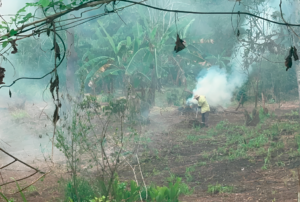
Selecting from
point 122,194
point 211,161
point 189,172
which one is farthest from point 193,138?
point 122,194

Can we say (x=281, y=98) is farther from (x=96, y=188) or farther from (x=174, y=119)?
(x=96, y=188)

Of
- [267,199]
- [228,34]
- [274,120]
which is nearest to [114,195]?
[267,199]

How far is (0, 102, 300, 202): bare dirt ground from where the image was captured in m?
4.58

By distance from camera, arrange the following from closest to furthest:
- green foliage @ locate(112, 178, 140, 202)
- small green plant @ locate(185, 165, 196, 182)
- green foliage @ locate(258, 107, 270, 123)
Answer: green foliage @ locate(112, 178, 140, 202) → small green plant @ locate(185, 165, 196, 182) → green foliage @ locate(258, 107, 270, 123)

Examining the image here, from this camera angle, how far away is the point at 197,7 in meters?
16.5

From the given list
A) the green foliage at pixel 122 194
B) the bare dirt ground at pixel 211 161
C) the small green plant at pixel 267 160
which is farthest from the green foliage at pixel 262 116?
the green foliage at pixel 122 194

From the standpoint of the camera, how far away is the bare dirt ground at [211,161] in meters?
4.58

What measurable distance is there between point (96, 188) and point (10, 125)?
821 centimetres

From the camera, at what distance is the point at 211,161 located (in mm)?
6379

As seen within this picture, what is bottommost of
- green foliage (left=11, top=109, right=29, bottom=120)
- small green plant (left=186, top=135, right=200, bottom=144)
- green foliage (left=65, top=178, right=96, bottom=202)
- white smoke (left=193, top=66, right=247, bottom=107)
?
small green plant (left=186, top=135, right=200, bottom=144)

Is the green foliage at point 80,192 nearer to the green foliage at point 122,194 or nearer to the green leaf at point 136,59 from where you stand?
the green foliage at point 122,194

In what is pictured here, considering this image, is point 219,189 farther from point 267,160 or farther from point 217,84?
point 217,84

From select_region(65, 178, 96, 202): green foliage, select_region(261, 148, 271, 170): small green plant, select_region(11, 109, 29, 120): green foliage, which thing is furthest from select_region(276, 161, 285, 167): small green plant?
select_region(11, 109, 29, 120): green foliage

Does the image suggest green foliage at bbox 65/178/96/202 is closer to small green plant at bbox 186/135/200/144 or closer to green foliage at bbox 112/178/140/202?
green foliage at bbox 112/178/140/202
